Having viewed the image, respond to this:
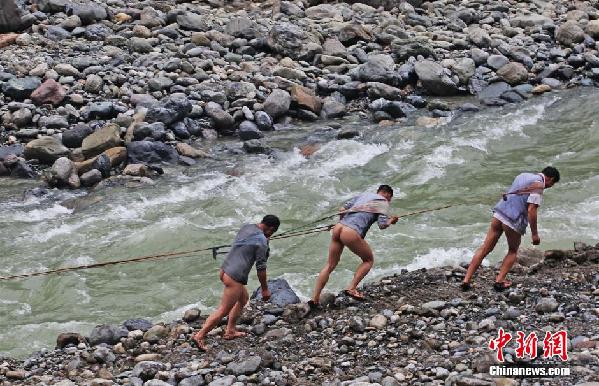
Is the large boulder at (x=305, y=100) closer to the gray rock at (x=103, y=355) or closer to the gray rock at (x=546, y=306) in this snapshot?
the gray rock at (x=103, y=355)

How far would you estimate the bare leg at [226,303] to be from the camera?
8.24 metres

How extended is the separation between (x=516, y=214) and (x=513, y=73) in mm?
12023

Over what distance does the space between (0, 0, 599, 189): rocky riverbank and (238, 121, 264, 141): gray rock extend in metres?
0.03

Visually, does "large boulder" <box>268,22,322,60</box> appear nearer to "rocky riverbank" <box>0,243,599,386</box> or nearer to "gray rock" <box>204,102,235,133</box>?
"gray rock" <box>204,102,235,133</box>

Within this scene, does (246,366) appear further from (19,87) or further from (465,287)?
(19,87)

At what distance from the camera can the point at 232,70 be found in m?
19.5

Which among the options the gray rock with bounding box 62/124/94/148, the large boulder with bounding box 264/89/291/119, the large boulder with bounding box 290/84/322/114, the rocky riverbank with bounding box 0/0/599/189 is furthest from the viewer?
the large boulder with bounding box 290/84/322/114

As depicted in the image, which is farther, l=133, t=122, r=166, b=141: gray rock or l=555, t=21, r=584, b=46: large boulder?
l=555, t=21, r=584, b=46: large boulder

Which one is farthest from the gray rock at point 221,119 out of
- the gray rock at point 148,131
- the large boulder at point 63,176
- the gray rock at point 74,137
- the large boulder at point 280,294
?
the large boulder at point 280,294

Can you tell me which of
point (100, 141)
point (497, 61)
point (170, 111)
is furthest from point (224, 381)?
point (497, 61)

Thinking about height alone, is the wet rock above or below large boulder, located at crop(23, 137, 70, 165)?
above

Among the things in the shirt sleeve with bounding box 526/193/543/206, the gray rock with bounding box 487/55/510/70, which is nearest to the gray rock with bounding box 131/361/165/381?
the shirt sleeve with bounding box 526/193/543/206

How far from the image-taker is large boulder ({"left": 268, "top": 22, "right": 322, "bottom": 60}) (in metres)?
20.6

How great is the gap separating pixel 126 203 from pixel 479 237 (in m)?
6.20
